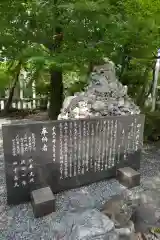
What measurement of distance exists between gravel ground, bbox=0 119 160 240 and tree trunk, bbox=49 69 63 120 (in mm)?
3275

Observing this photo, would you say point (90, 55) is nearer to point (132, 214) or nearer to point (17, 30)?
point (17, 30)

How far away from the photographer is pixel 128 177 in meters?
4.41

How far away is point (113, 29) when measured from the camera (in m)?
4.35

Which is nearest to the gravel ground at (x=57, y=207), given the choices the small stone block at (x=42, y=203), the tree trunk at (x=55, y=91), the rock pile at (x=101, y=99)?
the small stone block at (x=42, y=203)

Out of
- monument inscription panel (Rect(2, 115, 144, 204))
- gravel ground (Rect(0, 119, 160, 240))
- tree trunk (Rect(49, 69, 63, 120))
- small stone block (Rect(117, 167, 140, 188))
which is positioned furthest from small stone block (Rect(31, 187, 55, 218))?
tree trunk (Rect(49, 69, 63, 120))

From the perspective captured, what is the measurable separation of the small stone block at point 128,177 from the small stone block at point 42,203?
63.7 inches

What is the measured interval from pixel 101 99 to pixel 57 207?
7.74 ft

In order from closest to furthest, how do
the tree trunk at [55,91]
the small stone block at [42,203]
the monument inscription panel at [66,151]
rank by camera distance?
the small stone block at [42,203] < the monument inscription panel at [66,151] < the tree trunk at [55,91]

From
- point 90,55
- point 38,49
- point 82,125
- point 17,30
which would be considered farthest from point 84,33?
point 82,125

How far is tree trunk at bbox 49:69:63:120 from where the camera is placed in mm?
7305

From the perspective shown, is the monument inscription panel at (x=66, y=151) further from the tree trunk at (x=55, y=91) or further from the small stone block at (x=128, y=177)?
the tree trunk at (x=55, y=91)

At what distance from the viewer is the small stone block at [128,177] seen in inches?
173

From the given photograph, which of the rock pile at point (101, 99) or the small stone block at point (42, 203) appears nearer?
the small stone block at point (42, 203)

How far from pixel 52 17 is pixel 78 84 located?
3385 millimetres
